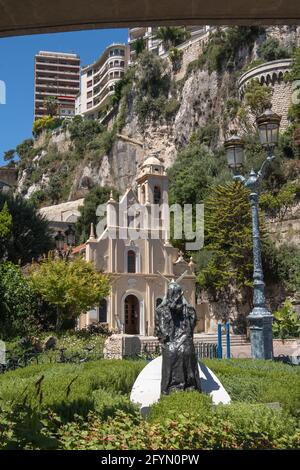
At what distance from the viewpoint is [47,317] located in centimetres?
2628

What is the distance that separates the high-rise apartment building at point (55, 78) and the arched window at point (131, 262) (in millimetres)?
100178

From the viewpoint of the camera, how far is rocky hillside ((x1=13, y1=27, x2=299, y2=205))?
56.3 m

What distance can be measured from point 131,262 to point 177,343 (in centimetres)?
2766

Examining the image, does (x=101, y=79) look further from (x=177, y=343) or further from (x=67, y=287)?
(x=177, y=343)

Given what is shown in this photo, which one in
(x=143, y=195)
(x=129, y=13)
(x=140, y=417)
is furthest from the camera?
(x=143, y=195)

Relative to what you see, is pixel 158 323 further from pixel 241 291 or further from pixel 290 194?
pixel 290 194

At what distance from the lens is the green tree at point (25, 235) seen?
34344 millimetres

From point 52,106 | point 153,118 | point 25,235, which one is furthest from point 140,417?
point 52,106

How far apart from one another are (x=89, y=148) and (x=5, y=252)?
4501cm

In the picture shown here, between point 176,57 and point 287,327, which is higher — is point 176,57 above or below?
above

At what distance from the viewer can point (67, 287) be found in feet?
79.3

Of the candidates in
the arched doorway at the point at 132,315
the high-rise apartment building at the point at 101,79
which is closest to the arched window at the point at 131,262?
the arched doorway at the point at 132,315

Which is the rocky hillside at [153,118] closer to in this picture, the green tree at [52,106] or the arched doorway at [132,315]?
the arched doorway at [132,315]

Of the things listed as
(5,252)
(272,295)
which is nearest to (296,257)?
(272,295)
